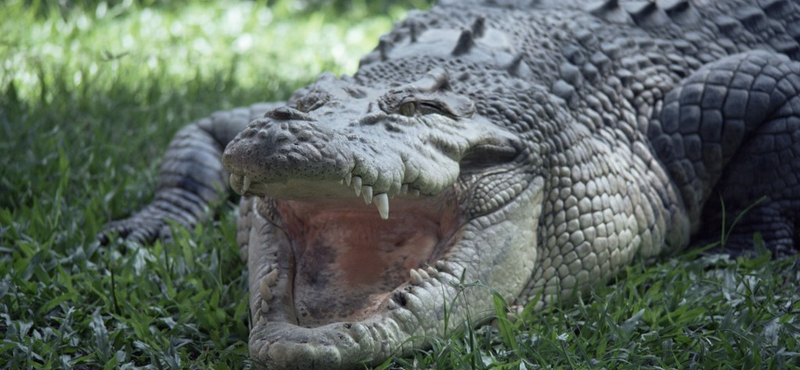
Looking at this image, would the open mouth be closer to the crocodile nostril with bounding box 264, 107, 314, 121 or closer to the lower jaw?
the lower jaw

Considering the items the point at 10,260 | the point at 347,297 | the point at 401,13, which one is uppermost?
the point at 347,297

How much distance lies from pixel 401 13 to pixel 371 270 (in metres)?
5.15

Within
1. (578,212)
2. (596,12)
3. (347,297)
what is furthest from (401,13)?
(347,297)

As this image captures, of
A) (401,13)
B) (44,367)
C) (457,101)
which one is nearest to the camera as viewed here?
(44,367)

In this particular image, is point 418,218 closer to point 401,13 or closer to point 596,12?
point 596,12

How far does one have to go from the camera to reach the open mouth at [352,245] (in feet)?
8.58

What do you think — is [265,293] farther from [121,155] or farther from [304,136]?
[121,155]

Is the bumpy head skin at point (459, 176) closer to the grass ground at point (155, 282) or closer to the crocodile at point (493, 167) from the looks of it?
the crocodile at point (493, 167)

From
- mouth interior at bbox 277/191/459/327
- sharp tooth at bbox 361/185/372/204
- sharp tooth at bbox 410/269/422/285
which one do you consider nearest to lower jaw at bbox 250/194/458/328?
mouth interior at bbox 277/191/459/327

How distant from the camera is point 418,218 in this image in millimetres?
2805

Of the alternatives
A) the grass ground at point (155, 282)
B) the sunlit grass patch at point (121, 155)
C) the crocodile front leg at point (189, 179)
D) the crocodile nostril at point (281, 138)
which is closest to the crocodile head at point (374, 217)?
the crocodile nostril at point (281, 138)

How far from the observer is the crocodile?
2418 mm

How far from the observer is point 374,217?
9.12ft

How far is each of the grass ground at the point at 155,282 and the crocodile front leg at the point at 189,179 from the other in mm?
120
